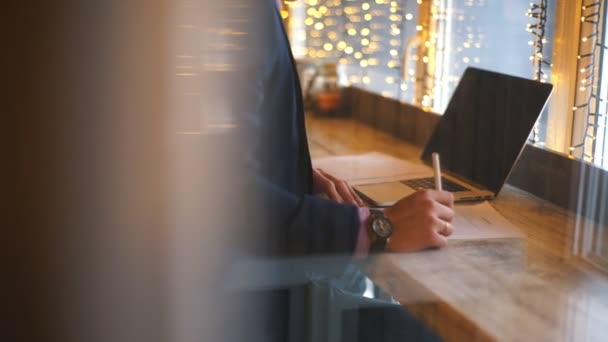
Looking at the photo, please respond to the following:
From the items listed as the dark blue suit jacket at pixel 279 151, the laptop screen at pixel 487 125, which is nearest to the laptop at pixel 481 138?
the laptop screen at pixel 487 125

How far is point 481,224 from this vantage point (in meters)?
1.00

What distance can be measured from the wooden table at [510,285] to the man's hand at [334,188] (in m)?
0.18

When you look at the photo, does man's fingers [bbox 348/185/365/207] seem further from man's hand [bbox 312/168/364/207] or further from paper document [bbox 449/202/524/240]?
paper document [bbox 449/202/524/240]

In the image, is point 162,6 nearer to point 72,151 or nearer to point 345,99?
point 72,151

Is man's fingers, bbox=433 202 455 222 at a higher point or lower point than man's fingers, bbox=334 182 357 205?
higher

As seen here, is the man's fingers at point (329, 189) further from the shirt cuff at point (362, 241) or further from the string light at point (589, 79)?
the string light at point (589, 79)

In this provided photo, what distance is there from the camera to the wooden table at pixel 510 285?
2.24 feet

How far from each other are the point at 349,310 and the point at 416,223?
0.13 metres

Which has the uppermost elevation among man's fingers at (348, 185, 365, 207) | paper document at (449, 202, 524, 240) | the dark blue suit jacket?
the dark blue suit jacket

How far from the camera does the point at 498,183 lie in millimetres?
1143

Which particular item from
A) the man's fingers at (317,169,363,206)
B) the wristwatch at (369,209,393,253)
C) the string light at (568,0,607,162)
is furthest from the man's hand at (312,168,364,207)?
the string light at (568,0,607,162)

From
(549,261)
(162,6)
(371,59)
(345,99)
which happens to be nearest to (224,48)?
(162,6)

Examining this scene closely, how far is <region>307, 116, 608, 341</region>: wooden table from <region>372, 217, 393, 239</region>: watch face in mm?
Answer: 26

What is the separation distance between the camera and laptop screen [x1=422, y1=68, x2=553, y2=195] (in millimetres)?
1130
